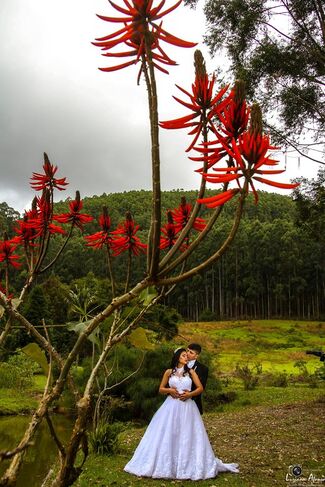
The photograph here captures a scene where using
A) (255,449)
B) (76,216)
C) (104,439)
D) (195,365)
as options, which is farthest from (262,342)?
(76,216)

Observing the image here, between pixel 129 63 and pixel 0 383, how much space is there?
18688 millimetres

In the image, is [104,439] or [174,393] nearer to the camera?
[174,393]

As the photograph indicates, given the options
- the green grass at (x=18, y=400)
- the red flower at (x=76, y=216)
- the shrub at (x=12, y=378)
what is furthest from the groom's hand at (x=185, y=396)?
the shrub at (x=12, y=378)

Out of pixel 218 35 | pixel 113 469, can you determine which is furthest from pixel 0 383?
pixel 218 35

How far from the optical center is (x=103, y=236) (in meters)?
2.23

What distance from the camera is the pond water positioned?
7672 millimetres

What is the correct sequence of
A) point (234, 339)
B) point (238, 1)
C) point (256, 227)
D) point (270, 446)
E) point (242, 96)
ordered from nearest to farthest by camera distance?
1. point (242, 96)
2. point (270, 446)
3. point (238, 1)
4. point (234, 339)
5. point (256, 227)

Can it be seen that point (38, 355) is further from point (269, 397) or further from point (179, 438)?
point (269, 397)

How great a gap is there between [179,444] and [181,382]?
678 mm

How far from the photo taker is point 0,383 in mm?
17922

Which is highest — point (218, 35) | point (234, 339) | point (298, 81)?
point (218, 35)

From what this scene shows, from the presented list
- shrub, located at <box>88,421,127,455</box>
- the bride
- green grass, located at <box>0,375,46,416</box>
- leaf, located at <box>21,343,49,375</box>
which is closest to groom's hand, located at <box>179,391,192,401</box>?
the bride

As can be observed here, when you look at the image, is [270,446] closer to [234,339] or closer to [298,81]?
[298,81]

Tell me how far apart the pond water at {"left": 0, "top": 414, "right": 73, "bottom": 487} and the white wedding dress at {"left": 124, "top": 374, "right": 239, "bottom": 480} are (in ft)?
4.55
